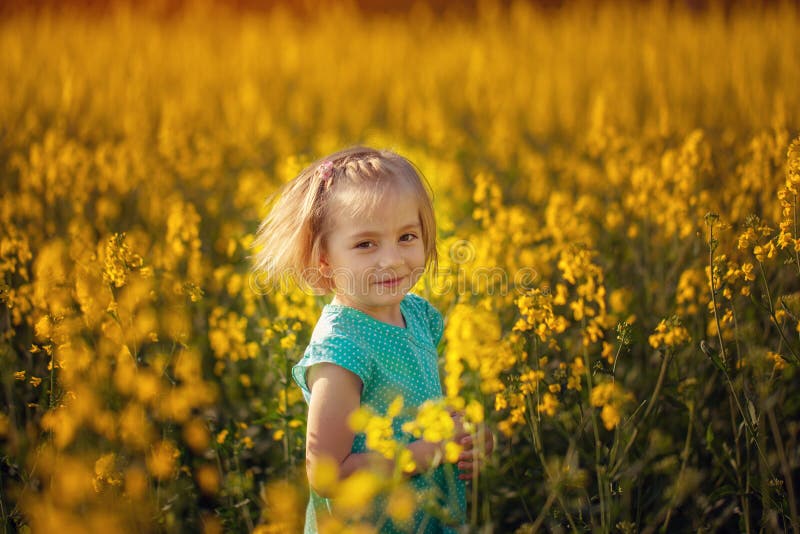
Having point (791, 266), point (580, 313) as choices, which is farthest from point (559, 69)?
point (580, 313)

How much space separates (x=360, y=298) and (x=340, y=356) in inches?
6.9

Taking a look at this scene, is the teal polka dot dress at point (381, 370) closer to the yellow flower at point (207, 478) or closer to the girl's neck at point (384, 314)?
the girl's neck at point (384, 314)

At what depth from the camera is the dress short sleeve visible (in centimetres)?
184

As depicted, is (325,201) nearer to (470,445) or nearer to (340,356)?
(340,356)

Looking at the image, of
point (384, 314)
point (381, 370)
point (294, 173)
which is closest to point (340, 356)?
point (381, 370)

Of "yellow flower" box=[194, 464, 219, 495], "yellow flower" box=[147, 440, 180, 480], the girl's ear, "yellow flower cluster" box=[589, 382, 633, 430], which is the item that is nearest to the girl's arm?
the girl's ear

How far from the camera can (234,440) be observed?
2496 millimetres

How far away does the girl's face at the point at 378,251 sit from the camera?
1.90 m

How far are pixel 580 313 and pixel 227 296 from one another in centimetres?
203

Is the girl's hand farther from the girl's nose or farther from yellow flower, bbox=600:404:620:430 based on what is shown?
the girl's nose

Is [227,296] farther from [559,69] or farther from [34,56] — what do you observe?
[34,56]

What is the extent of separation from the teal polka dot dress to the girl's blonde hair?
0.14m

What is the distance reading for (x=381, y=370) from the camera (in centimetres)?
194

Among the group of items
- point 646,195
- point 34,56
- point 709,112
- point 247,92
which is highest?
point 34,56
